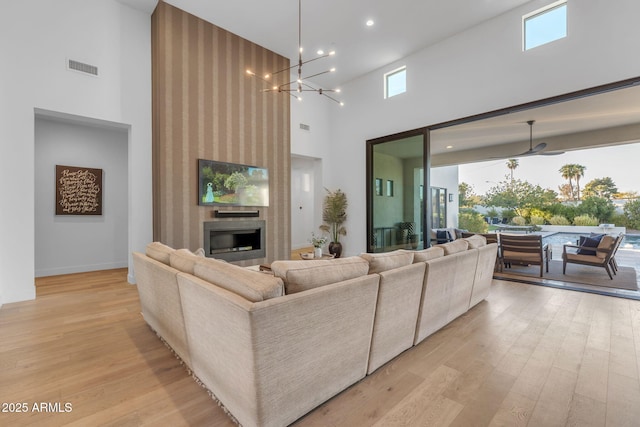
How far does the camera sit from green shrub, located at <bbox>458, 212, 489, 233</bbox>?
1009 cm

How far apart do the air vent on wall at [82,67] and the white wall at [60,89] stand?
0.06 m

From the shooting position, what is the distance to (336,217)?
6.80m

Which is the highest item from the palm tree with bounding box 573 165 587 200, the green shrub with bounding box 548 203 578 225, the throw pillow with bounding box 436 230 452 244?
the palm tree with bounding box 573 165 587 200

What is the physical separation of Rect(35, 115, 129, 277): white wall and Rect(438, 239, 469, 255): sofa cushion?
5942 millimetres

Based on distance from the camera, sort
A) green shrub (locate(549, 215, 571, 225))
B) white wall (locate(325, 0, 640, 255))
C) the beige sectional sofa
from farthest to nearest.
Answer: green shrub (locate(549, 215, 571, 225))
white wall (locate(325, 0, 640, 255))
the beige sectional sofa

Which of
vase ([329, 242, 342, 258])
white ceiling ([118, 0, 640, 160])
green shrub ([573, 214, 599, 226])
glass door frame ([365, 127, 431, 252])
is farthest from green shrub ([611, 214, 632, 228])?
vase ([329, 242, 342, 258])

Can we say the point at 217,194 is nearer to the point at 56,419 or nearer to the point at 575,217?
the point at 56,419

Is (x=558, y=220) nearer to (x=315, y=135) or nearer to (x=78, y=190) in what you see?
(x=315, y=135)

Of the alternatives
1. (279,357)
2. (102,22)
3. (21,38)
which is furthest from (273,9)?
(279,357)

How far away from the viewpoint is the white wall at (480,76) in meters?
3.50

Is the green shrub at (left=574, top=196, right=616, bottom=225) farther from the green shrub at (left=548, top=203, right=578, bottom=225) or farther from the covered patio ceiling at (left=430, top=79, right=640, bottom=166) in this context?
the covered patio ceiling at (left=430, top=79, right=640, bottom=166)

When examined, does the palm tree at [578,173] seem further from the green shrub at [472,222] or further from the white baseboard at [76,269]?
the white baseboard at [76,269]

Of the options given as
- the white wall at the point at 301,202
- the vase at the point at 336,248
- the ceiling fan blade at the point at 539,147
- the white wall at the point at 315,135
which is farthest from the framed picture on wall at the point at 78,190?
the ceiling fan blade at the point at 539,147

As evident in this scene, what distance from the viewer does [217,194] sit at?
16.2ft
